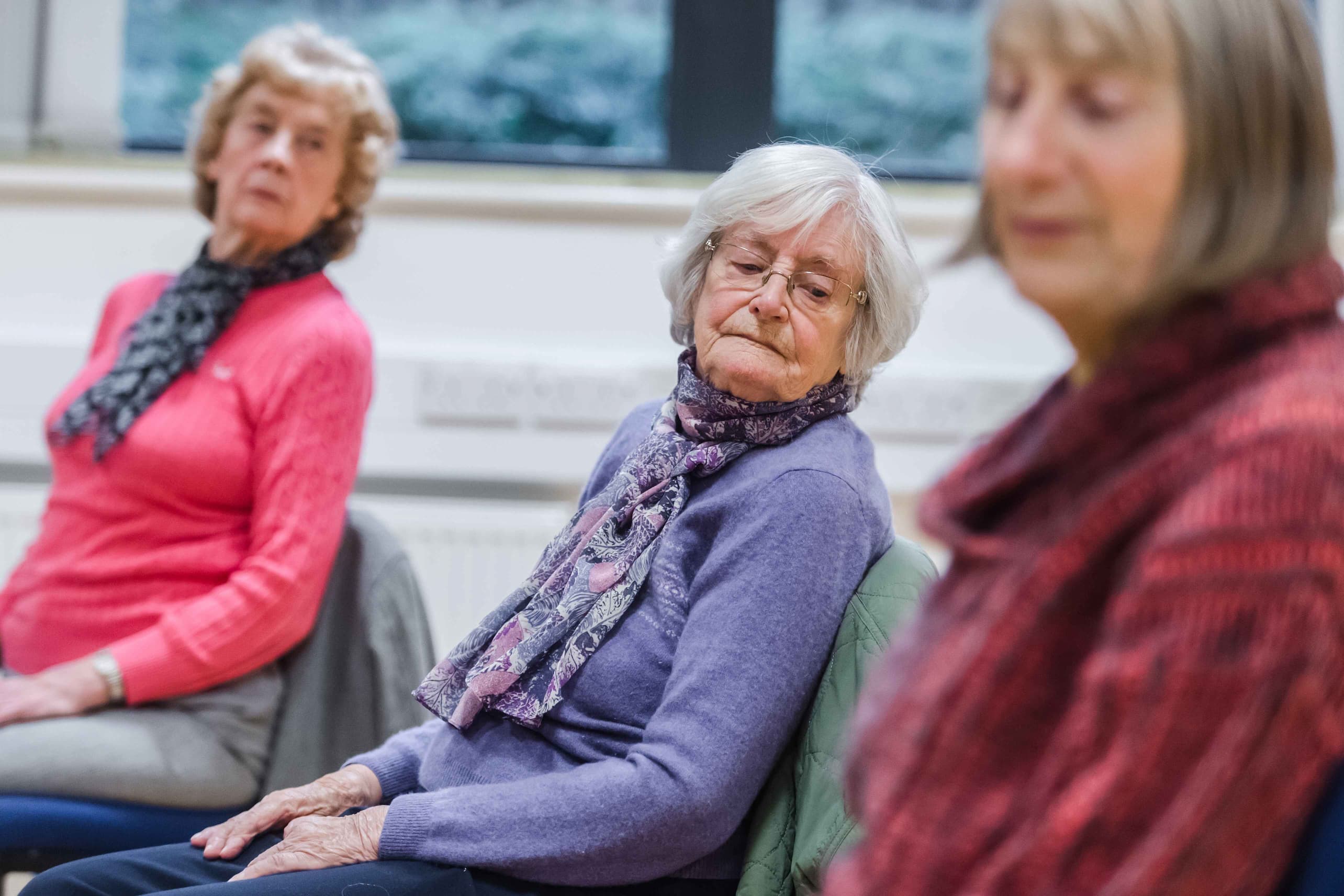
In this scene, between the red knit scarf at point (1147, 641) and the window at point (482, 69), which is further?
the window at point (482, 69)

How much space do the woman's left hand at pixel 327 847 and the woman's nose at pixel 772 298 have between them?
621mm

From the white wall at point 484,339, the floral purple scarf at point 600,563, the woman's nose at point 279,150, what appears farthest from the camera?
the white wall at point 484,339

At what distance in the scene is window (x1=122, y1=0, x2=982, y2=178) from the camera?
9.30 feet

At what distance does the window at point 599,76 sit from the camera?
2.83 meters

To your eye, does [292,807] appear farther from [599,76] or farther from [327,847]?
[599,76]

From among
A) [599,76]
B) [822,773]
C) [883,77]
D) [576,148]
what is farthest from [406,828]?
[883,77]

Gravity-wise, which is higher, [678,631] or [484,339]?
[678,631]

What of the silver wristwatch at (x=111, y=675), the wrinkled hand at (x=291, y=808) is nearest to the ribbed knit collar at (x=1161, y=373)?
the wrinkled hand at (x=291, y=808)

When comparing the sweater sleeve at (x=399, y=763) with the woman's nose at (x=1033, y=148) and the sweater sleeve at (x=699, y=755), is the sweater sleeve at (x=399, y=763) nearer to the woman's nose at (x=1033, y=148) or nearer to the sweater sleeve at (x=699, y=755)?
the sweater sleeve at (x=699, y=755)

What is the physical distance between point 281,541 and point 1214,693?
1.33 m

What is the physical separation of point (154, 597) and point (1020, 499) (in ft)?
4.51

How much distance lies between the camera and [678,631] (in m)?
1.21

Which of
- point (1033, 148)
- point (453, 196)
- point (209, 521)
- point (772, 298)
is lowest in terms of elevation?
point (209, 521)

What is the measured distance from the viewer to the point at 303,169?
1908mm
